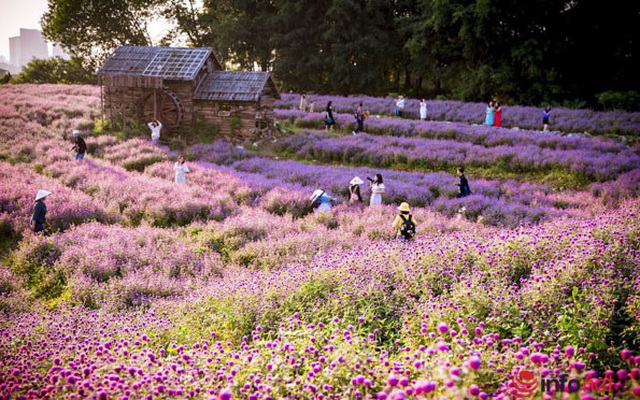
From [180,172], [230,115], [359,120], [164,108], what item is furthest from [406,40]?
[180,172]

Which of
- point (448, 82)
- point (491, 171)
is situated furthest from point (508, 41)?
point (491, 171)

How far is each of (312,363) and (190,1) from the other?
53.9 m

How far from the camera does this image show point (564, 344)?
14.5 feet

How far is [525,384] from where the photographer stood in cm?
322

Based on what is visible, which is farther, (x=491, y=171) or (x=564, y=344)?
(x=491, y=171)

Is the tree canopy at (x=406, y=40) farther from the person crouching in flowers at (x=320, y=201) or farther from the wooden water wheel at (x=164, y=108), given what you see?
the person crouching in flowers at (x=320, y=201)

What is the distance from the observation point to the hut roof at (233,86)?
81.7 feet

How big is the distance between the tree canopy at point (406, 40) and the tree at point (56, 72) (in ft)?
6.76

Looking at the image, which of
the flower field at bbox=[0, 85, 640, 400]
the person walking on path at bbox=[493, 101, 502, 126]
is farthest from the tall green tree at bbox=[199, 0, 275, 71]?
the flower field at bbox=[0, 85, 640, 400]

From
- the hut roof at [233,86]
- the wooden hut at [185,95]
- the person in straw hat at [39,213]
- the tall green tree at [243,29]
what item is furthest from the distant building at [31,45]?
the person in straw hat at [39,213]

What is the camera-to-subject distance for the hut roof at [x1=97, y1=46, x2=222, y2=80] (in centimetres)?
2506

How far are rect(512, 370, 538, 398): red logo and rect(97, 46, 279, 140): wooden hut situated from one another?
22780mm

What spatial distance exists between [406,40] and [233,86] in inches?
902

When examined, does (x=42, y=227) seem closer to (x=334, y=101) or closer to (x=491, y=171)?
(x=491, y=171)
